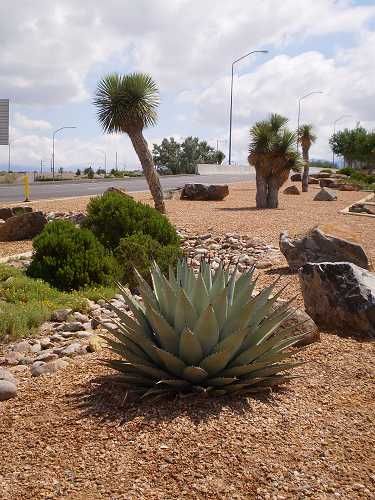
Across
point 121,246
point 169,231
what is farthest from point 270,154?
point 121,246

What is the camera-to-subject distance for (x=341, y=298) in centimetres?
679

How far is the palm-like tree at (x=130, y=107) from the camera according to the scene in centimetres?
2177


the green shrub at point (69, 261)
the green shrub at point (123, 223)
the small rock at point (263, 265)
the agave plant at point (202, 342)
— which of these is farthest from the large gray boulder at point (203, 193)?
the agave plant at point (202, 342)

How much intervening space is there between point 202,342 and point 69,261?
593cm

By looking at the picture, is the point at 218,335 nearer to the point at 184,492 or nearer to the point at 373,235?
the point at 184,492

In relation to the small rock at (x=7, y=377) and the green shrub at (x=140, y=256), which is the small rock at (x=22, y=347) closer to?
the small rock at (x=7, y=377)

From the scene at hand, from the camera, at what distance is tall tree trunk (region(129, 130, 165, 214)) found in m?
20.5

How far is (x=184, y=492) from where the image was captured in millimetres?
3438

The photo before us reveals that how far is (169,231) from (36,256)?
9.04ft

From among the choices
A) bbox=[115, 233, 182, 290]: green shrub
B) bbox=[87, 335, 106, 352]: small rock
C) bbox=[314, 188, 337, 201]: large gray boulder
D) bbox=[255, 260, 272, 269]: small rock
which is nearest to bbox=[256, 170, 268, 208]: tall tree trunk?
bbox=[314, 188, 337, 201]: large gray boulder

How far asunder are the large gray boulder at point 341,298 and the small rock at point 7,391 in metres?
3.31

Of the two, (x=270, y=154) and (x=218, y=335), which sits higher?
(x=270, y=154)

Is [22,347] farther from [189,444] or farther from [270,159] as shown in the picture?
[270,159]

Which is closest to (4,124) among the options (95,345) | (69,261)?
(69,261)
